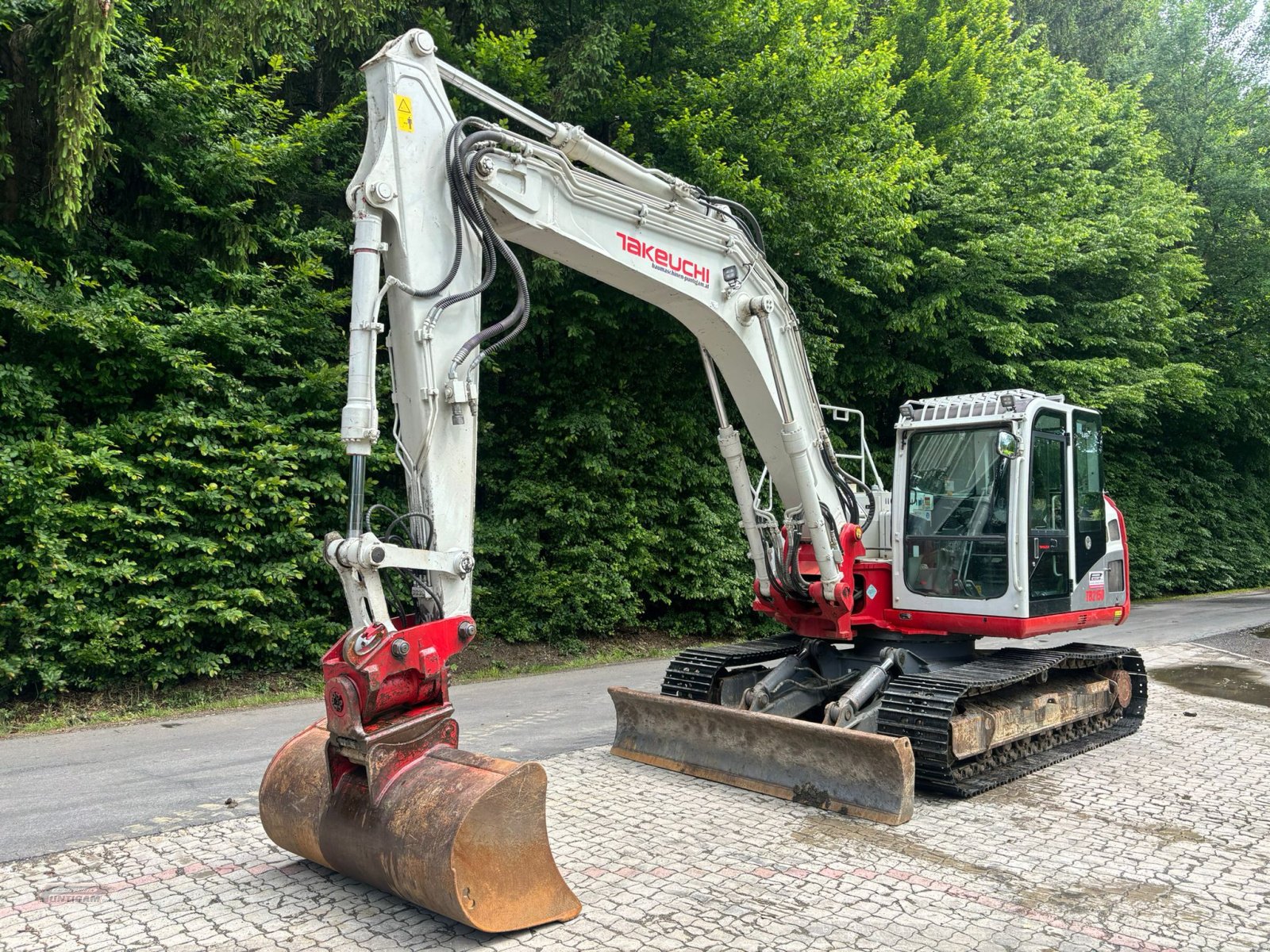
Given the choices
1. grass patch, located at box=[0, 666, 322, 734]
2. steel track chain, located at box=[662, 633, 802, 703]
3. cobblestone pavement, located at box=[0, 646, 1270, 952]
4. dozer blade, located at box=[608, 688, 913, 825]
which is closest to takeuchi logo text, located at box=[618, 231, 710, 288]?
dozer blade, located at box=[608, 688, 913, 825]

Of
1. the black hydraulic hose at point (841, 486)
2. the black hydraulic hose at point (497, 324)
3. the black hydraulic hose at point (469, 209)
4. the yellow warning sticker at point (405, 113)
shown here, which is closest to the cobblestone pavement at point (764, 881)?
the black hydraulic hose at point (841, 486)

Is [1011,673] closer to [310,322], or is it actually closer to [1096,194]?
[310,322]

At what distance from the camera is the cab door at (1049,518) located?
678 centimetres

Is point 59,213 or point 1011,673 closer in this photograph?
point 1011,673

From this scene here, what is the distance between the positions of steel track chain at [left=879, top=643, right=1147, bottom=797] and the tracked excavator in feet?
0.08

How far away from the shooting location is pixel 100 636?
27.9 ft

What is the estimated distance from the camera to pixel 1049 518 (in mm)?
Result: 7008

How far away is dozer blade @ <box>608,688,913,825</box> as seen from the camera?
218 inches

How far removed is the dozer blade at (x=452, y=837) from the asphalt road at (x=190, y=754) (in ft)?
5.70

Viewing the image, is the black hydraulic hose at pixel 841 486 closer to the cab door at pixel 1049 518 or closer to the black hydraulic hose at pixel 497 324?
the cab door at pixel 1049 518

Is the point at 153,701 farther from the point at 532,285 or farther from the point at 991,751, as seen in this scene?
the point at 991,751

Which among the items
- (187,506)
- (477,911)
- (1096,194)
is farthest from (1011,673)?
(1096,194)

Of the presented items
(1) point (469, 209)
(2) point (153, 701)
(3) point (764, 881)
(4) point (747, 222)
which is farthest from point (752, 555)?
(2) point (153, 701)

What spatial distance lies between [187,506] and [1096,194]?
15.2 m
